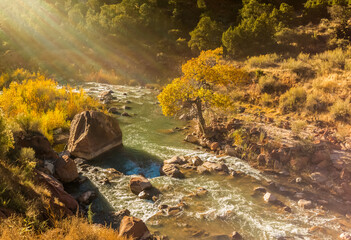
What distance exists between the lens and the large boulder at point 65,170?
945cm

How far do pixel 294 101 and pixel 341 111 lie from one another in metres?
3.07

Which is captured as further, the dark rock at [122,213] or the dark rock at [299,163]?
the dark rock at [299,163]

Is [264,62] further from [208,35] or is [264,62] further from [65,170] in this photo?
[65,170]

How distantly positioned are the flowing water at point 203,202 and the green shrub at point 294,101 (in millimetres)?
6996

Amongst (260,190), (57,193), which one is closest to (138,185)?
(57,193)

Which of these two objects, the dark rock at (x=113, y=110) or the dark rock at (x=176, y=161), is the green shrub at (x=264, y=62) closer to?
the dark rock at (x=113, y=110)

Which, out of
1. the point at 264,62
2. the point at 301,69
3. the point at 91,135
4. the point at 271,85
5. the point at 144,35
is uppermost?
the point at 144,35

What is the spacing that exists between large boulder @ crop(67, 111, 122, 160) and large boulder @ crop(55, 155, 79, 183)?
1818mm

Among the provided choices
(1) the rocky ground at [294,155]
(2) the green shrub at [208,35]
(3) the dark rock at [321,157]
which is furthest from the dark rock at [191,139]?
(2) the green shrub at [208,35]

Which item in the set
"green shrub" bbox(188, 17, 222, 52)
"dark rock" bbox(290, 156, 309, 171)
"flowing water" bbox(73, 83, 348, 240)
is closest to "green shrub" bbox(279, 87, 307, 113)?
"dark rock" bbox(290, 156, 309, 171)

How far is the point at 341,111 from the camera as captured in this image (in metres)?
13.9

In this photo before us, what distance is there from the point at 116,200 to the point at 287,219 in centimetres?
612

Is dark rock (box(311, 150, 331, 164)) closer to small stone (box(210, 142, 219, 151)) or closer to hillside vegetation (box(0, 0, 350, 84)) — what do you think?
small stone (box(210, 142, 219, 151))

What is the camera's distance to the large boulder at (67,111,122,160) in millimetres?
11562
